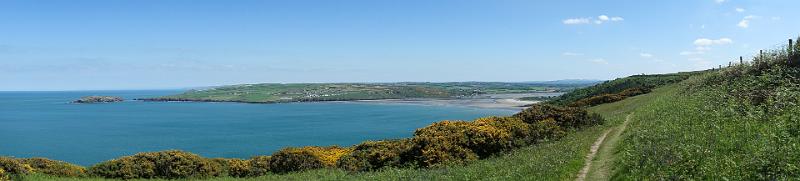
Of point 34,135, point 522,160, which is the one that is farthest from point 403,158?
point 34,135

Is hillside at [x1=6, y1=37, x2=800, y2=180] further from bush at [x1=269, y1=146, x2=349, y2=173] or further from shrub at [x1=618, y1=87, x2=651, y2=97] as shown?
shrub at [x1=618, y1=87, x2=651, y2=97]

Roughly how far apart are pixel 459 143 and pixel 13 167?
67.0ft

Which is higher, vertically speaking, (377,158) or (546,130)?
(546,130)

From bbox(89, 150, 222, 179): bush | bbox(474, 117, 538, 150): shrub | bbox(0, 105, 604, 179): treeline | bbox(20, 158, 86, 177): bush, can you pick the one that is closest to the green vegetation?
bbox(474, 117, 538, 150): shrub

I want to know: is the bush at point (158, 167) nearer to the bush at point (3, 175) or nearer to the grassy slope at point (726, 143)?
the bush at point (3, 175)

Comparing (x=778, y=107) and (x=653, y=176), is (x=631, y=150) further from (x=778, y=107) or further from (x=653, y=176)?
(x=778, y=107)

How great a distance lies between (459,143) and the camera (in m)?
26.8

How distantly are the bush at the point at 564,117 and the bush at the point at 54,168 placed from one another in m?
24.1

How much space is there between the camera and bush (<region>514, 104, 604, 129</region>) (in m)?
31.5

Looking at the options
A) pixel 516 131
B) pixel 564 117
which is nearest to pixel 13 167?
pixel 516 131

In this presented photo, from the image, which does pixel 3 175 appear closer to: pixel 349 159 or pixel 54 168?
pixel 54 168

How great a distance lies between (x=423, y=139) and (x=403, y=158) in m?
1.38

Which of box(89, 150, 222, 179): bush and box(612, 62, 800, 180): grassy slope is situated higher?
box(612, 62, 800, 180): grassy slope

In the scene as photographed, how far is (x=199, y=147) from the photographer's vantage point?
89.8 m
